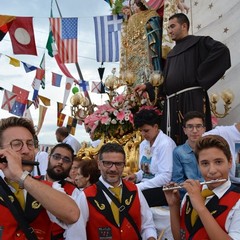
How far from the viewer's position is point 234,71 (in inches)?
230

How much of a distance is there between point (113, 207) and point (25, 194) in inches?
33.4

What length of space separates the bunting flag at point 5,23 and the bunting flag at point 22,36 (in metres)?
0.13

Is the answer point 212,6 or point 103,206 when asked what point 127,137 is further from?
point 103,206

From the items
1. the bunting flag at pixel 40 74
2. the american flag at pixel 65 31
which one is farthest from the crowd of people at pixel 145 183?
the bunting flag at pixel 40 74

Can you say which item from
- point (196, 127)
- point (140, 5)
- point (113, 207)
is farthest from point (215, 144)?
point (140, 5)

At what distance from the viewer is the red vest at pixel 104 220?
2.64 meters

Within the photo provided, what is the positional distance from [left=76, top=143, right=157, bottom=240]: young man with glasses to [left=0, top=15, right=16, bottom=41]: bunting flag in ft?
19.7

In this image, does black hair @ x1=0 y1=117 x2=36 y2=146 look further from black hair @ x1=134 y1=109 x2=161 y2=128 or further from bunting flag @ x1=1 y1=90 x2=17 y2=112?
bunting flag @ x1=1 y1=90 x2=17 y2=112

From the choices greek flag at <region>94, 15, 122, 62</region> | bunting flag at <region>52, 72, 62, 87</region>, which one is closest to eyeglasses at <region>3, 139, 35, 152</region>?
greek flag at <region>94, 15, 122, 62</region>

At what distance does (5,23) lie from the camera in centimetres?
805

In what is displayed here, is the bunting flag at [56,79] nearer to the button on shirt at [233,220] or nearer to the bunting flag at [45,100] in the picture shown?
the bunting flag at [45,100]

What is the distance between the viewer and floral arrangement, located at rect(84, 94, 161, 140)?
5.69 metres

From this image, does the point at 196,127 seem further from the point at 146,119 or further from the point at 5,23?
the point at 5,23

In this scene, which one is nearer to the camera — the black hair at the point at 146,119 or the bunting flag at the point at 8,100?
the black hair at the point at 146,119
